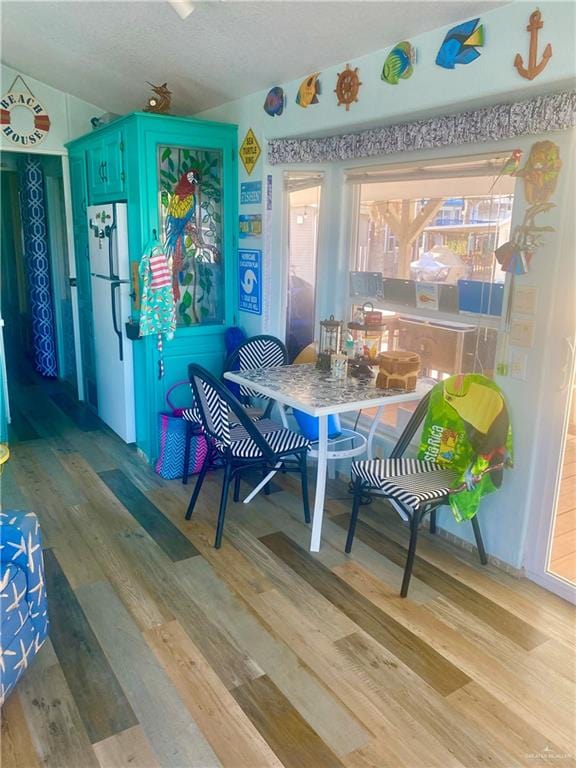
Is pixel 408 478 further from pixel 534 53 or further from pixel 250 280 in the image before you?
pixel 250 280

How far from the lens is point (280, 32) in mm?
2818

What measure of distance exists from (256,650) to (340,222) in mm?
2488

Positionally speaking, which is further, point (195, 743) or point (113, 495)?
A: point (113, 495)

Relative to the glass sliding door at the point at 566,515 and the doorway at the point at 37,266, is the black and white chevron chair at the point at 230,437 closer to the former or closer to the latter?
the glass sliding door at the point at 566,515

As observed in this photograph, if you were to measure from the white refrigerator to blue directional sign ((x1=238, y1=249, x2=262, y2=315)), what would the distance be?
29.2 inches

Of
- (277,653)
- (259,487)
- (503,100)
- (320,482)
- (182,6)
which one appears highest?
(182,6)

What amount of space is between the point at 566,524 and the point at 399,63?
2.23 metres

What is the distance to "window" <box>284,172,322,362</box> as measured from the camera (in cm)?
370

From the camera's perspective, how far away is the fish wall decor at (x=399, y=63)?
2.58 meters

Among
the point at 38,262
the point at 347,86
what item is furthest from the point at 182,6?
the point at 38,262

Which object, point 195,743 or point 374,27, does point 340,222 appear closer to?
point 374,27

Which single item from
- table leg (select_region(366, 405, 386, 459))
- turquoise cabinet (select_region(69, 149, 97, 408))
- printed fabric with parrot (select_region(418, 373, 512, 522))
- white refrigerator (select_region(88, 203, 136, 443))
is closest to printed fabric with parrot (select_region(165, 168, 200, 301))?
white refrigerator (select_region(88, 203, 136, 443))

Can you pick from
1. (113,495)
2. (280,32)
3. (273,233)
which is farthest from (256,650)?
(280,32)

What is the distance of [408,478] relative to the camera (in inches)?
104
